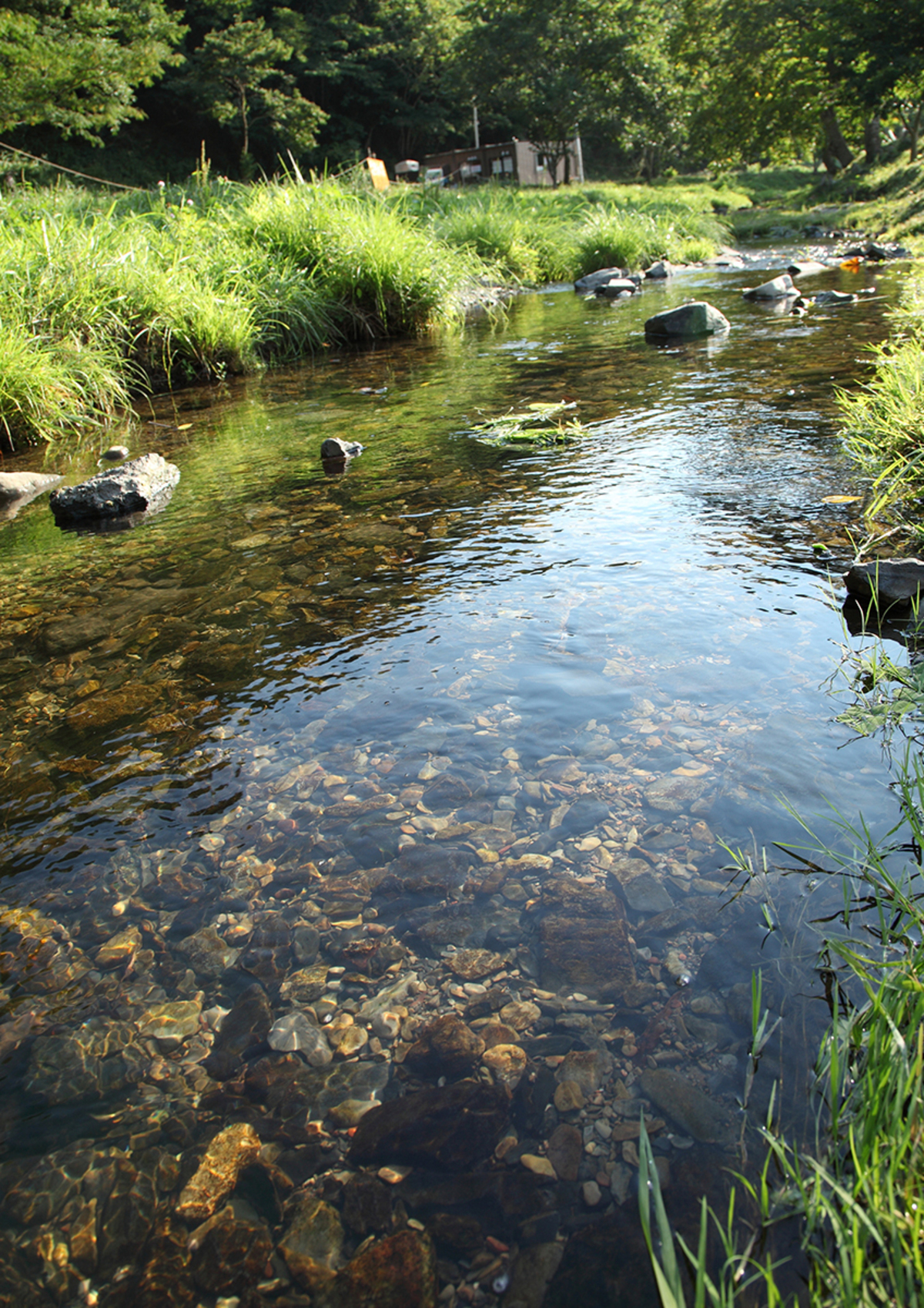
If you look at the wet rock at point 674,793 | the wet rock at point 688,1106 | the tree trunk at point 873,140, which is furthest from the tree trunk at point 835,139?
the wet rock at point 688,1106

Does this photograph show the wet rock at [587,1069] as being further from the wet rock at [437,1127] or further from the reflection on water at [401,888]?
the wet rock at [437,1127]

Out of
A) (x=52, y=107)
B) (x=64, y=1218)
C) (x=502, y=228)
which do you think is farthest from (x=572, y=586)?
(x=52, y=107)

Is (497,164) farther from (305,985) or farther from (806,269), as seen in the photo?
(305,985)

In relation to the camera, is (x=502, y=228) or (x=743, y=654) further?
(x=502, y=228)

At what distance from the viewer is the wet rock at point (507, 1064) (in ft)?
4.99

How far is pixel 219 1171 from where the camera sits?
1.41m

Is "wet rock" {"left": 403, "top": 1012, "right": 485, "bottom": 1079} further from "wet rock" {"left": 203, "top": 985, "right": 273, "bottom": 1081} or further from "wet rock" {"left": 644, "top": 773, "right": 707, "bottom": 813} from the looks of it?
"wet rock" {"left": 644, "top": 773, "right": 707, "bottom": 813}

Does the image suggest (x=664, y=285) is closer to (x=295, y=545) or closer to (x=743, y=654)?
(x=295, y=545)

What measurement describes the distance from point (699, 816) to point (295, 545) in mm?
2865

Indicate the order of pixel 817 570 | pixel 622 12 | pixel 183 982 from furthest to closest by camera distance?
pixel 622 12, pixel 817 570, pixel 183 982

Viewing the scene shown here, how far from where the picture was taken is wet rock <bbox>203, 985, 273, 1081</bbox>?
160cm

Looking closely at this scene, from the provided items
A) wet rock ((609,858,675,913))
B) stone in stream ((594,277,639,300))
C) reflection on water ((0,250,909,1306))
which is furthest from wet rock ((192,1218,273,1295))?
stone in stream ((594,277,639,300))

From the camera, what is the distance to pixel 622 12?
35.7 meters

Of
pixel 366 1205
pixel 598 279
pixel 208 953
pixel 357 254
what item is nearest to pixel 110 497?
pixel 208 953
